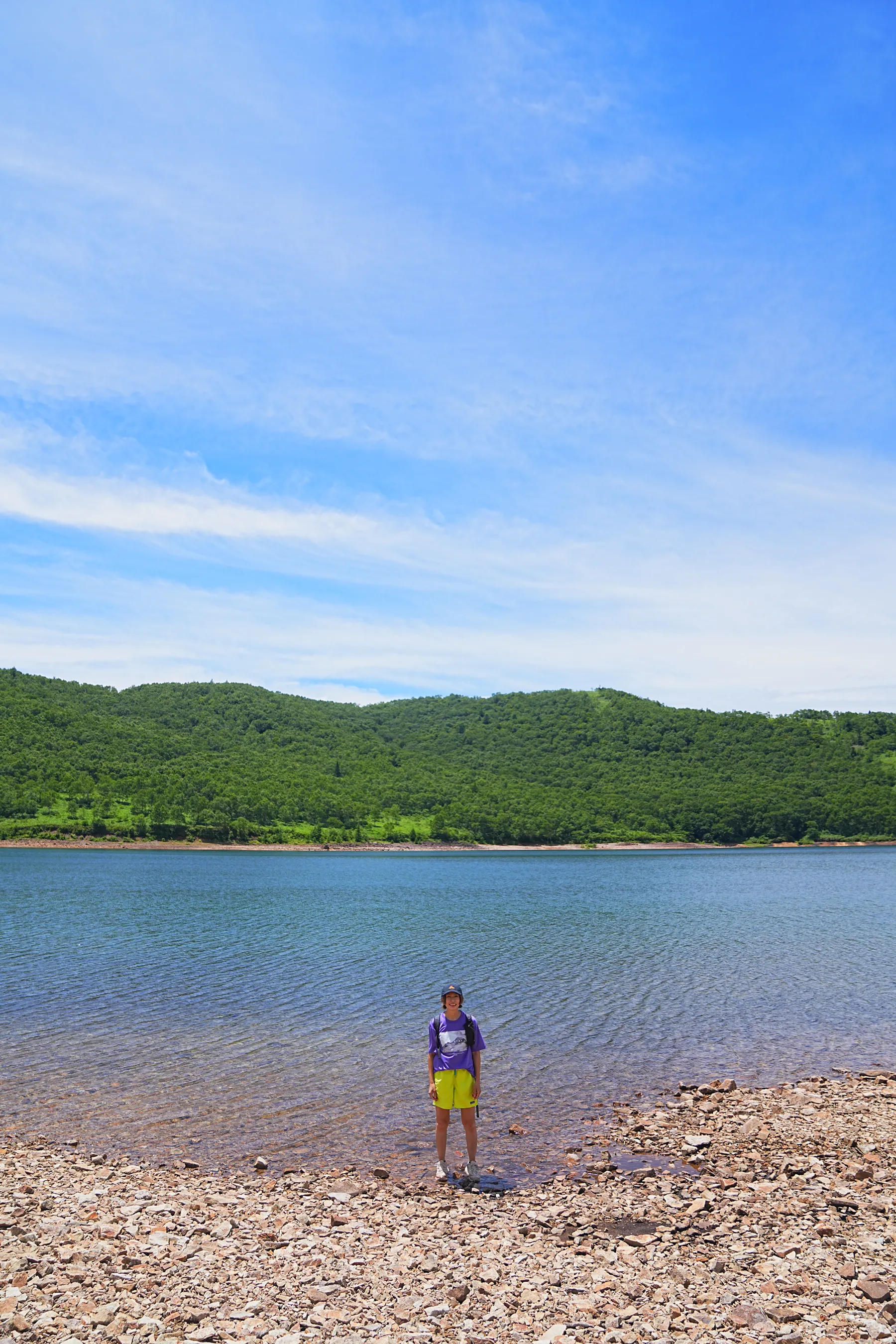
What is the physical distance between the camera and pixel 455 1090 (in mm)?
12672

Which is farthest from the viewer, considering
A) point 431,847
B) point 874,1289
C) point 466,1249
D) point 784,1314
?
point 431,847

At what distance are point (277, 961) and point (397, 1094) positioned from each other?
57.0 feet

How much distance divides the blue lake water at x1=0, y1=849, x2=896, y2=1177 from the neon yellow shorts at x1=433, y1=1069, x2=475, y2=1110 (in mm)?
Result: 1221

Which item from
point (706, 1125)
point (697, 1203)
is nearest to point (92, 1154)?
point (697, 1203)

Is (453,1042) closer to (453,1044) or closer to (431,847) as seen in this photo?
(453,1044)

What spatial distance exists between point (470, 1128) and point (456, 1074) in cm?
81

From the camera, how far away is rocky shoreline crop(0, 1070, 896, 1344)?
826 centimetres

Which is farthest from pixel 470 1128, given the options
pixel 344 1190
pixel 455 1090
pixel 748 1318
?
pixel 748 1318

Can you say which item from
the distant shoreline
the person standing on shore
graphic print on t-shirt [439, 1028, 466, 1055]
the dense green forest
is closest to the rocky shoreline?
the person standing on shore

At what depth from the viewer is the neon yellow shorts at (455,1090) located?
12.6 meters

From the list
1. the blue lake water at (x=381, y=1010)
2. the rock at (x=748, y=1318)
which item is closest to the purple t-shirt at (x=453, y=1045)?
the blue lake water at (x=381, y=1010)

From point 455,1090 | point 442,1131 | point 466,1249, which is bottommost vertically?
point 466,1249

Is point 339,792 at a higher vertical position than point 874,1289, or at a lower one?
higher

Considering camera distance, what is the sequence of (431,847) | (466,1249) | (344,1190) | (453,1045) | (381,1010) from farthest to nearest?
(431,847) < (381,1010) < (453,1045) < (344,1190) < (466,1249)
